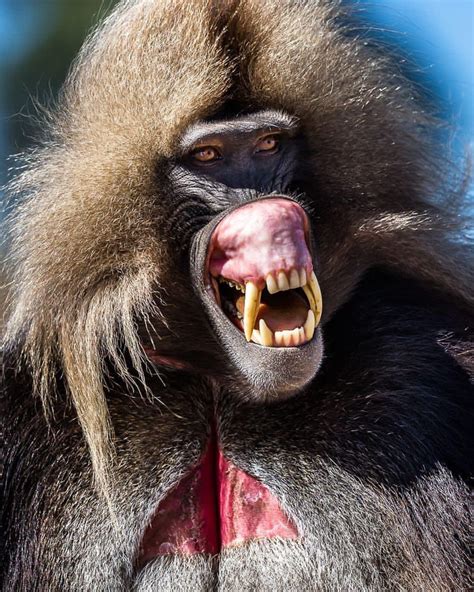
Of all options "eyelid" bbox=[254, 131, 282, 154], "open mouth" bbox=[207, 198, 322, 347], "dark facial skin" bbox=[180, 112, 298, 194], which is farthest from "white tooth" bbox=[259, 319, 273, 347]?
"eyelid" bbox=[254, 131, 282, 154]

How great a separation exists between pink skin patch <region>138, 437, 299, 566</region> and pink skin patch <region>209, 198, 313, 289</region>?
2.00 feet

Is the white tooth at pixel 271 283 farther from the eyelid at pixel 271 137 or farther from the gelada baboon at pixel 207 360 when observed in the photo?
the eyelid at pixel 271 137

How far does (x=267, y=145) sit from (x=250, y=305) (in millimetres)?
536

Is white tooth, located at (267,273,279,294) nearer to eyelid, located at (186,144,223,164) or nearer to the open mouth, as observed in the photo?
the open mouth

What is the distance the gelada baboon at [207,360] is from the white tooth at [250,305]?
0.05 metres

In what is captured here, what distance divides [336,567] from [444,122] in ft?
4.78

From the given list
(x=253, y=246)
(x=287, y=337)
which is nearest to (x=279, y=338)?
(x=287, y=337)

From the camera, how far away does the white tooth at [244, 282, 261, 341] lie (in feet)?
8.89

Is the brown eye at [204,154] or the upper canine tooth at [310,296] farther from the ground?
the brown eye at [204,154]

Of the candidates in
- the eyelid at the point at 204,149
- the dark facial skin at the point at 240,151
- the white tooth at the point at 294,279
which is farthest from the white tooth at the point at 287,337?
the eyelid at the point at 204,149

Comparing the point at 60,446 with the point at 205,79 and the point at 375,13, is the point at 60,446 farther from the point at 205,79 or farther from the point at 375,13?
the point at 375,13

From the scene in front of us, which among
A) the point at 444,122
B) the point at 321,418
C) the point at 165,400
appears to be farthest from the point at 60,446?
the point at 444,122

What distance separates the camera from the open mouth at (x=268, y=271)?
2.66 metres

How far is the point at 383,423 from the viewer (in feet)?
9.90
